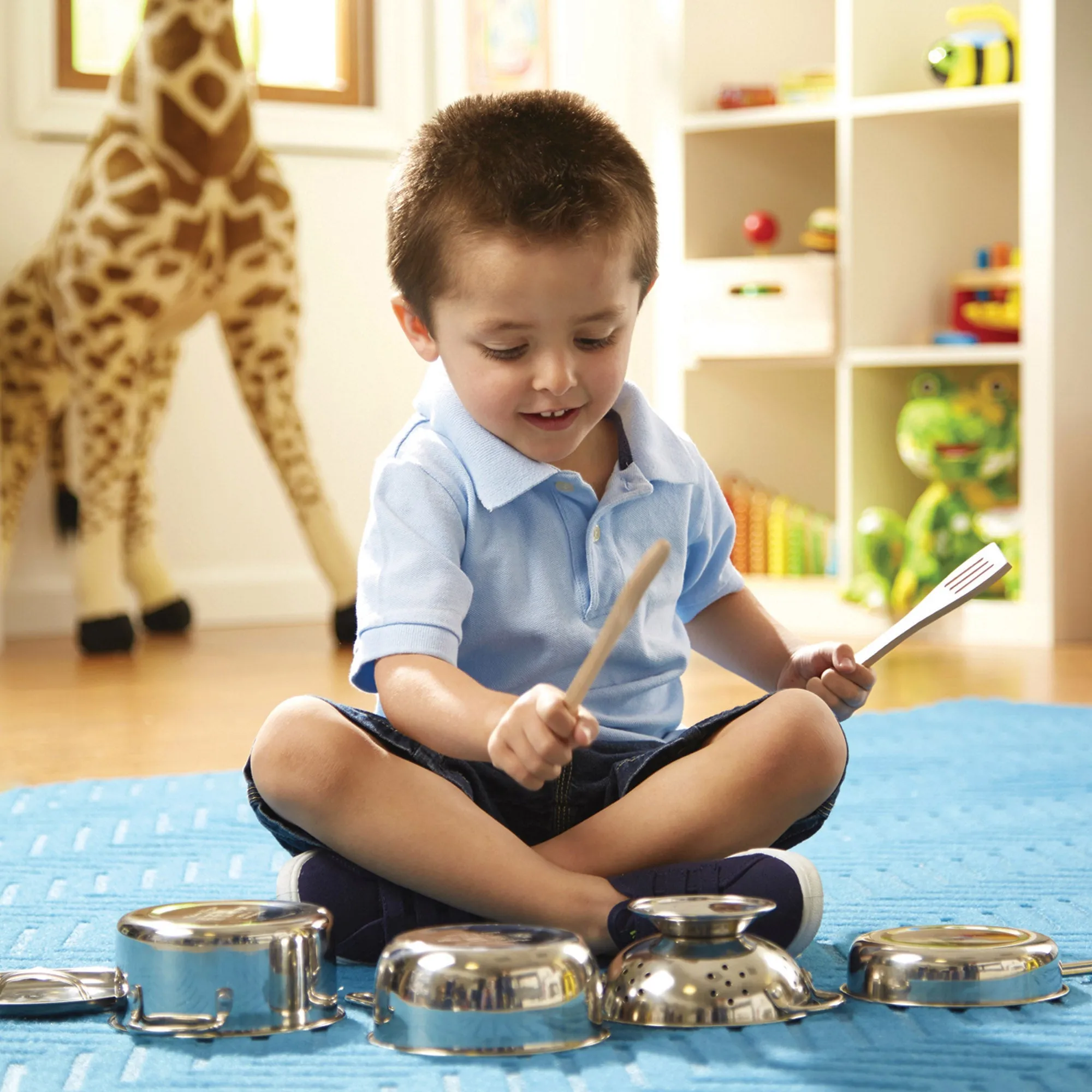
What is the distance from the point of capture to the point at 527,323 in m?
0.74

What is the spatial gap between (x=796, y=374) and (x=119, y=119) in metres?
1.12

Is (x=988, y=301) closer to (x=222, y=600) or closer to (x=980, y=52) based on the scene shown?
(x=980, y=52)

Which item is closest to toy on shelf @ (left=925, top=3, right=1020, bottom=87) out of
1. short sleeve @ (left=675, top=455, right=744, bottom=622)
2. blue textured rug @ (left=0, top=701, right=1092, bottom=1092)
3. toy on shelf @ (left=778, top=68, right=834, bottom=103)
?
toy on shelf @ (left=778, top=68, right=834, bottom=103)

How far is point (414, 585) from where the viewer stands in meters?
0.75

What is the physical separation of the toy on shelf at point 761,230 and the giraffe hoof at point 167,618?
3.28 feet

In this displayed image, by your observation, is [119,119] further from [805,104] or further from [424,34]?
[805,104]

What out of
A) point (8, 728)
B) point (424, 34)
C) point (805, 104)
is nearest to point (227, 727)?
point (8, 728)

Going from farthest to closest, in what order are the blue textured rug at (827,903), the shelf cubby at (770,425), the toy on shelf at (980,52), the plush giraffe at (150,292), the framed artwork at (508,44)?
1. the framed artwork at (508,44)
2. the shelf cubby at (770,425)
3. the toy on shelf at (980,52)
4. the plush giraffe at (150,292)
5. the blue textured rug at (827,903)

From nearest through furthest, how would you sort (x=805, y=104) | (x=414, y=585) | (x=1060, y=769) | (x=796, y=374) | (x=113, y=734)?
(x=414, y=585), (x=1060, y=769), (x=113, y=734), (x=805, y=104), (x=796, y=374)

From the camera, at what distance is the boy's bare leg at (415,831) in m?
0.71

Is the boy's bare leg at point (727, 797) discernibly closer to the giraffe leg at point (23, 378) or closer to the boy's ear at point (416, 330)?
the boy's ear at point (416, 330)

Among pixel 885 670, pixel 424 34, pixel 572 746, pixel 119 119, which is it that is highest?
pixel 424 34

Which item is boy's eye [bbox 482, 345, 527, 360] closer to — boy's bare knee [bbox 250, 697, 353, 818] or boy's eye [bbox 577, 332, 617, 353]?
boy's eye [bbox 577, 332, 617, 353]

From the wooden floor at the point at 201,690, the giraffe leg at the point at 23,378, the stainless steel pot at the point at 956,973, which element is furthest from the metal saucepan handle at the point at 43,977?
the giraffe leg at the point at 23,378
